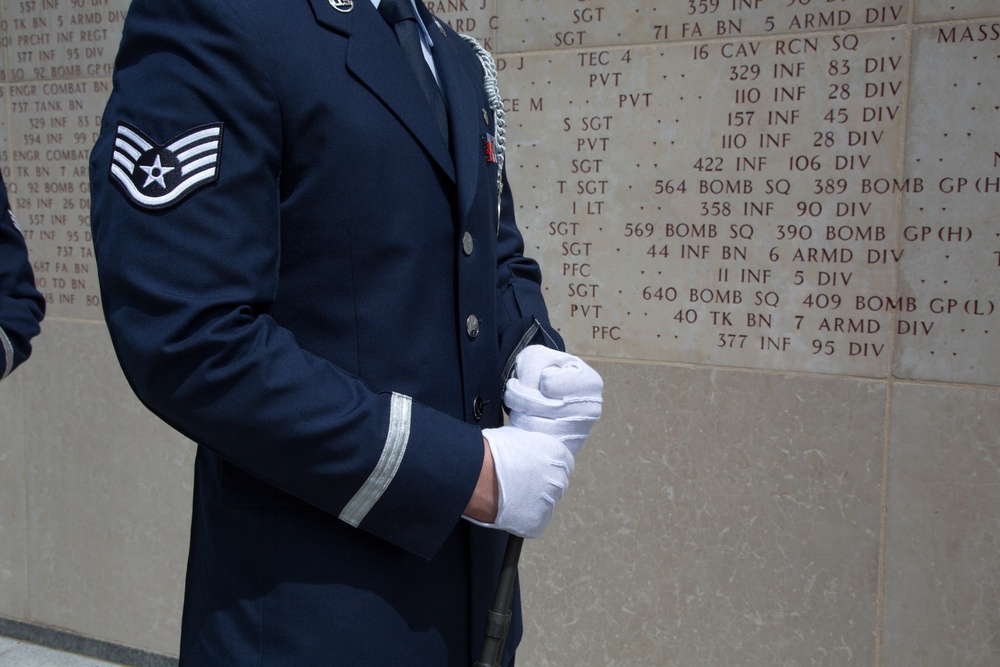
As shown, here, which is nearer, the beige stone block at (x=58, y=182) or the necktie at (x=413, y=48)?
the necktie at (x=413, y=48)

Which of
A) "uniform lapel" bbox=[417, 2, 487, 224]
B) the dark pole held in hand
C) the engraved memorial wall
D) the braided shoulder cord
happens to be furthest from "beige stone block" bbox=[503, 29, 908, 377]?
the dark pole held in hand

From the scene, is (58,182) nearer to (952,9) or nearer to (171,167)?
(171,167)

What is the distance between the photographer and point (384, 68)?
3.91 feet

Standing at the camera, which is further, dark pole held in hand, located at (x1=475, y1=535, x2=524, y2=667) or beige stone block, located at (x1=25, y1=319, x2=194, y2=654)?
beige stone block, located at (x1=25, y1=319, x2=194, y2=654)

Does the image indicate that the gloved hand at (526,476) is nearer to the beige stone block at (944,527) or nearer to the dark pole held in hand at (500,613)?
the dark pole held in hand at (500,613)

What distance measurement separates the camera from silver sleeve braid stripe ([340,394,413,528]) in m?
1.09

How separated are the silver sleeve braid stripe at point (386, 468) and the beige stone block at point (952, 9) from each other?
191cm

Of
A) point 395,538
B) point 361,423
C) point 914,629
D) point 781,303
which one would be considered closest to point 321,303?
point 361,423

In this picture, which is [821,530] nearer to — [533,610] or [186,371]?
[533,610]

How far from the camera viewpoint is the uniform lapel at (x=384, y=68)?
1166 mm

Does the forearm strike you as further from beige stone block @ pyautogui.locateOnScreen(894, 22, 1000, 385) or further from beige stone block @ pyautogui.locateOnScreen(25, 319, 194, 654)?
beige stone block @ pyautogui.locateOnScreen(25, 319, 194, 654)

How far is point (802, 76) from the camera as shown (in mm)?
2447

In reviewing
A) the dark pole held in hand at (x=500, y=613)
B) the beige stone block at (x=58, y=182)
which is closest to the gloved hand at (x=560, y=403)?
the dark pole held in hand at (x=500, y=613)

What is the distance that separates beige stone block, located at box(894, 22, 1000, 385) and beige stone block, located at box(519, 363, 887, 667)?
0.23 metres
